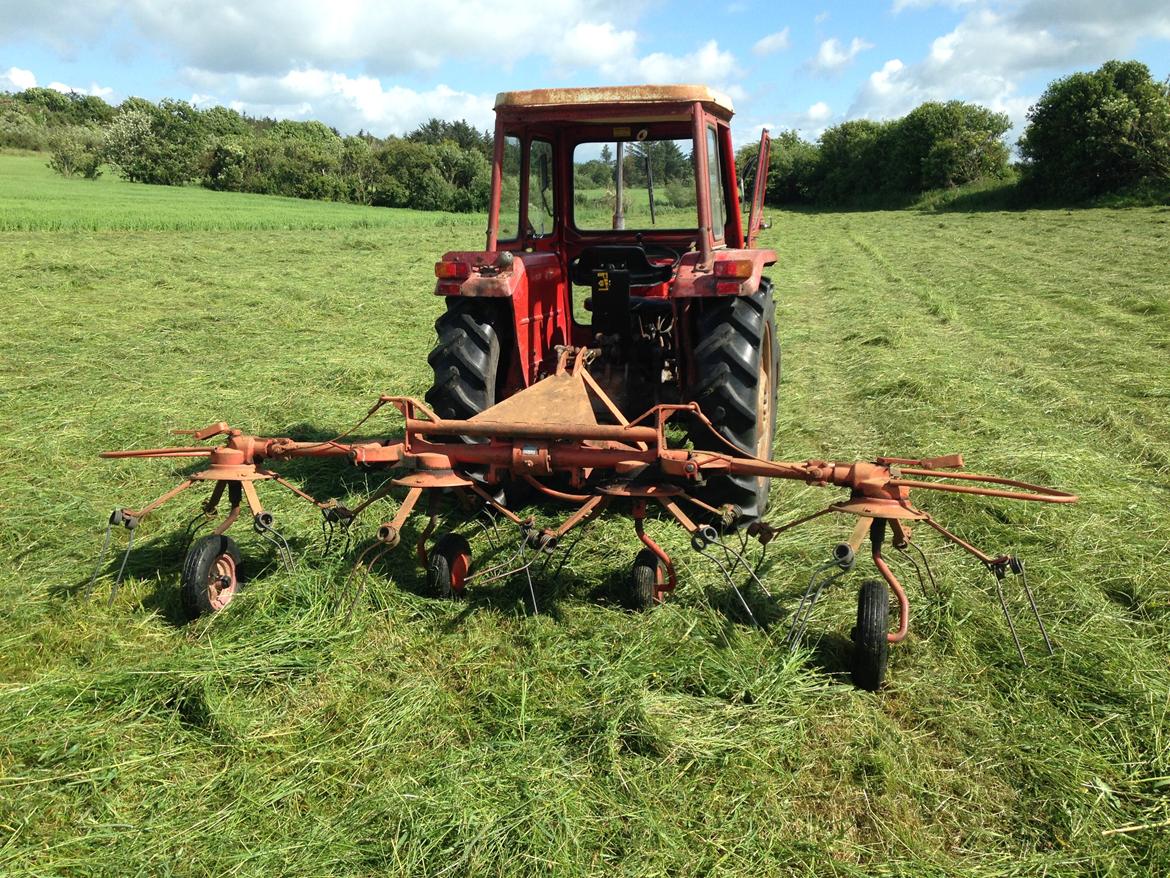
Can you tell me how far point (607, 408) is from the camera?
459 centimetres

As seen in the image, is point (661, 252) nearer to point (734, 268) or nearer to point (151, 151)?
point (734, 268)

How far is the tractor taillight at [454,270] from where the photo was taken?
4.42 m

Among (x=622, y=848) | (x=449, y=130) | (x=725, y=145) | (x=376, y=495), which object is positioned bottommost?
(x=622, y=848)

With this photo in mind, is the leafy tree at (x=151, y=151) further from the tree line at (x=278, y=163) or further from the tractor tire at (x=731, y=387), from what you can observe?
the tractor tire at (x=731, y=387)

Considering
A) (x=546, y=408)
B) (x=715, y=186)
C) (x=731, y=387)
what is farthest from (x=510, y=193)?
(x=731, y=387)

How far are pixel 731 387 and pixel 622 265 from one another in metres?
1.40

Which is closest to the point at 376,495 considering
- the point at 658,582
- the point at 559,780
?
the point at 658,582

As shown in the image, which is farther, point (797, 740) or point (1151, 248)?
point (1151, 248)

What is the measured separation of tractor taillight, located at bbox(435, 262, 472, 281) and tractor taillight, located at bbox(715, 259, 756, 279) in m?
1.30

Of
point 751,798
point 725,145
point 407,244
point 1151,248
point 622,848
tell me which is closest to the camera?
point 622,848

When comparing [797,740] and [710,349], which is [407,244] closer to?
[710,349]

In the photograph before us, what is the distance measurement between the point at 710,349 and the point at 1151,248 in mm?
14847

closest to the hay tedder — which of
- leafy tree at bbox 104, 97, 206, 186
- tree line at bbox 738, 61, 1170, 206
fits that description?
tree line at bbox 738, 61, 1170, 206

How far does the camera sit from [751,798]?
2439mm
